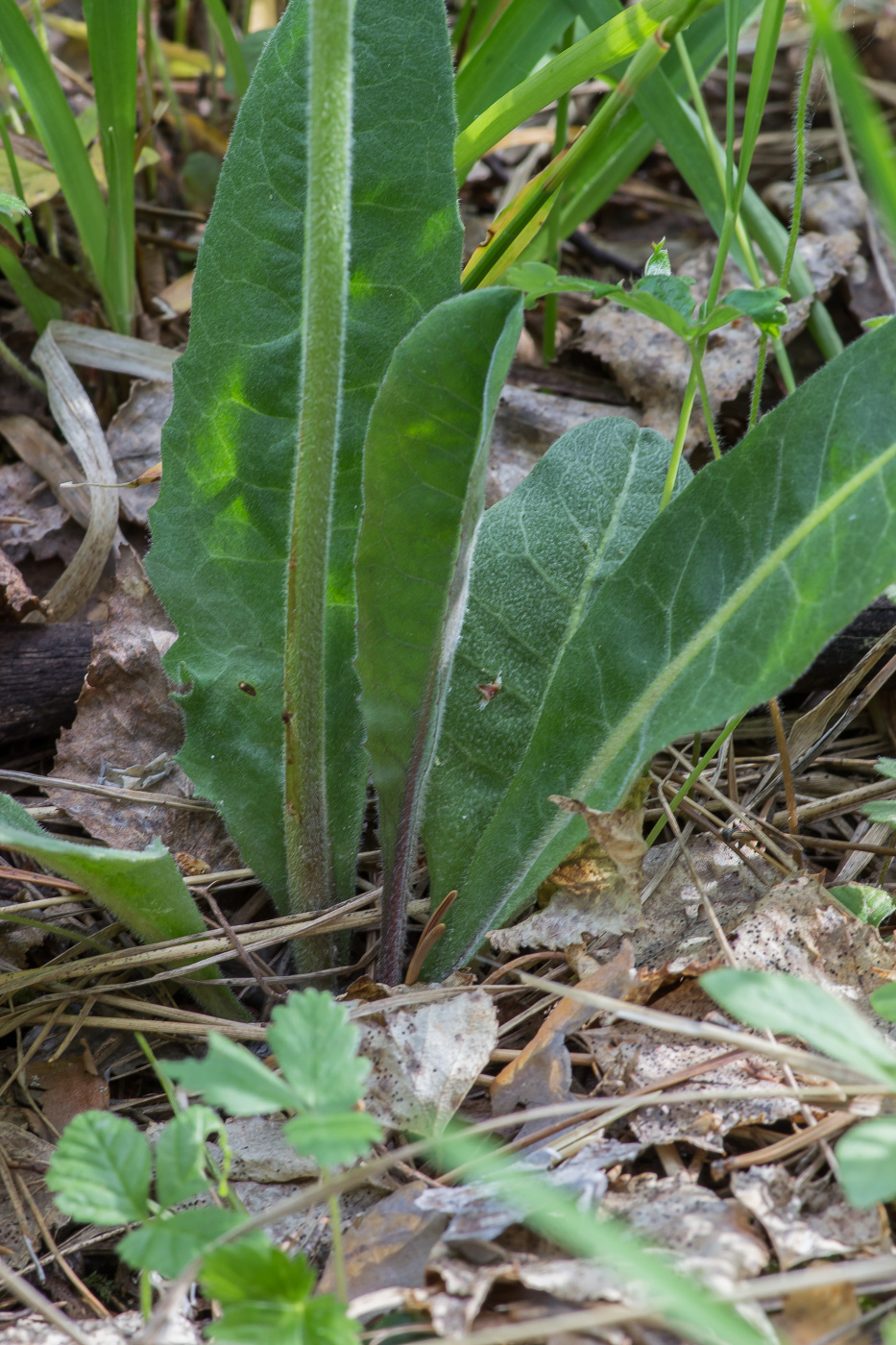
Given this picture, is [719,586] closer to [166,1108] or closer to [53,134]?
[166,1108]

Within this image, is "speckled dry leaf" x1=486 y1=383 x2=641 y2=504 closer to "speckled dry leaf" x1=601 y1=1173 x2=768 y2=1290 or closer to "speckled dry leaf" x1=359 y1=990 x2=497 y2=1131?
"speckled dry leaf" x1=359 y1=990 x2=497 y2=1131

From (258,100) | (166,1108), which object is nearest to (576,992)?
(166,1108)

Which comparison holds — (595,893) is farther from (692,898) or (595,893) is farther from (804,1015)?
(804,1015)

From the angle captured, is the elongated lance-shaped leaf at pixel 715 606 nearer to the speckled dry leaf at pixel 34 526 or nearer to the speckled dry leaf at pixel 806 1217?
Answer: the speckled dry leaf at pixel 806 1217

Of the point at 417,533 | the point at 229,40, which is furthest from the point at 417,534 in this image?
the point at 229,40

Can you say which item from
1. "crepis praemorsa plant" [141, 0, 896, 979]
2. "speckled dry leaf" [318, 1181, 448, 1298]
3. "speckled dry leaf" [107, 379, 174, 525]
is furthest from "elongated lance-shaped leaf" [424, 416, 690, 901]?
"speckled dry leaf" [107, 379, 174, 525]

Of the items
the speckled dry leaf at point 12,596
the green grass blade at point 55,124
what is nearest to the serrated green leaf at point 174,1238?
the speckled dry leaf at point 12,596
